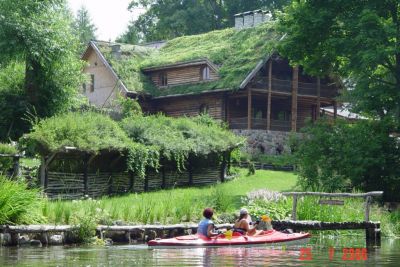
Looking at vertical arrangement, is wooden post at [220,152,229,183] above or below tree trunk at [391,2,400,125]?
below

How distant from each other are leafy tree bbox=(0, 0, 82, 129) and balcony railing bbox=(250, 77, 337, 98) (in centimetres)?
1315

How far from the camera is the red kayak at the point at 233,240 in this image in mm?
21219

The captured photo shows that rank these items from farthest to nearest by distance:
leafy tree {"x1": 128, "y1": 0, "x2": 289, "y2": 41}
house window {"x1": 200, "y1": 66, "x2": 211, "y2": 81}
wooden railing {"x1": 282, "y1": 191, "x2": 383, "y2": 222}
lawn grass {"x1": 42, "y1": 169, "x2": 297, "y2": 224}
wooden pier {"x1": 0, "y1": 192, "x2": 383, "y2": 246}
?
leafy tree {"x1": 128, "y1": 0, "x2": 289, "y2": 41} → house window {"x1": 200, "y1": 66, "x2": 211, "y2": 81} → wooden railing {"x1": 282, "y1": 191, "x2": 383, "y2": 222} → lawn grass {"x1": 42, "y1": 169, "x2": 297, "y2": 224} → wooden pier {"x1": 0, "y1": 192, "x2": 383, "y2": 246}

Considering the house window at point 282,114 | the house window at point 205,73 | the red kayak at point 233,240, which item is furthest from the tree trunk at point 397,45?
the house window at point 282,114

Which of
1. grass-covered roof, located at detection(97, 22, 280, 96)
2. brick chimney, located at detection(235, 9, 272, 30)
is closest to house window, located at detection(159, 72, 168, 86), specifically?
grass-covered roof, located at detection(97, 22, 280, 96)

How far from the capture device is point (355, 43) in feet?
126

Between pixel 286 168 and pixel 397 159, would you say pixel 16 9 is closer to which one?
pixel 286 168

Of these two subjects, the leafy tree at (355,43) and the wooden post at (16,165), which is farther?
the leafy tree at (355,43)

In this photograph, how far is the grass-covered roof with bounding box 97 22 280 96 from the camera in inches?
2215

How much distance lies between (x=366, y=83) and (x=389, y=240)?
13036 millimetres

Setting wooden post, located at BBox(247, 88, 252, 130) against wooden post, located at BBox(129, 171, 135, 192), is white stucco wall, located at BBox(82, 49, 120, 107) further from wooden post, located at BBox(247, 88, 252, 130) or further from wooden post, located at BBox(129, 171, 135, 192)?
wooden post, located at BBox(129, 171, 135, 192)

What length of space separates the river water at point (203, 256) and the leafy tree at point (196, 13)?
2487 inches

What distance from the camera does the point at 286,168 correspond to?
168ft

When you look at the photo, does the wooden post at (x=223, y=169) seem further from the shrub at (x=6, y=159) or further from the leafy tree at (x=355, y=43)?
the shrub at (x=6, y=159)
